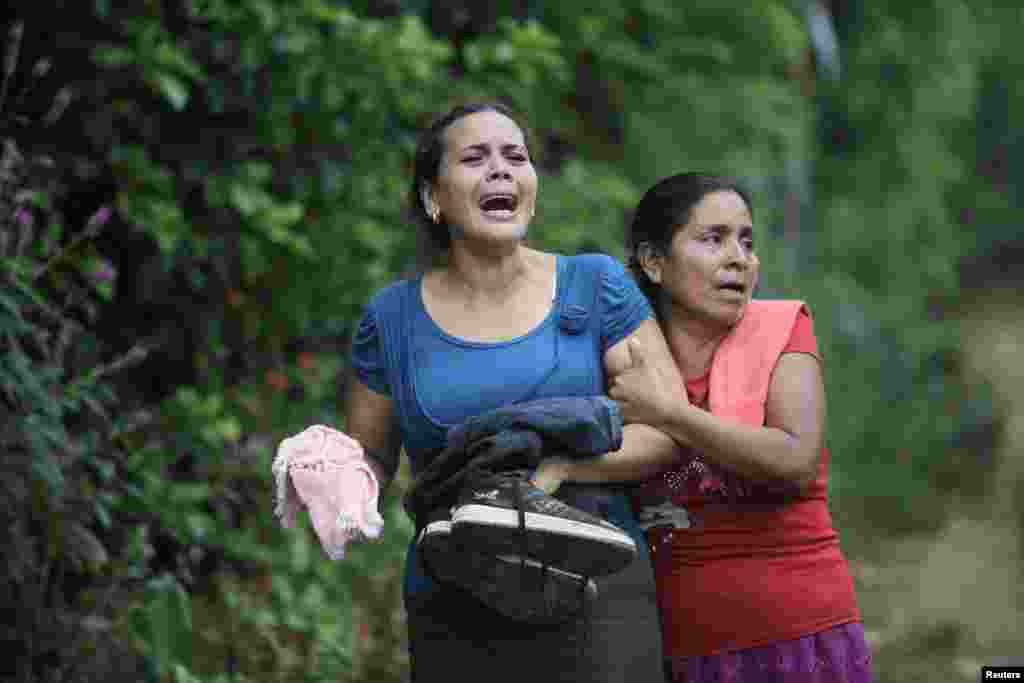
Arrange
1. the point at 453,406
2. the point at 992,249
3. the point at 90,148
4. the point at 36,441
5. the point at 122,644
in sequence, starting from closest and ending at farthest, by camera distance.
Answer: the point at 453,406
the point at 36,441
the point at 122,644
the point at 90,148
the point at 992,249

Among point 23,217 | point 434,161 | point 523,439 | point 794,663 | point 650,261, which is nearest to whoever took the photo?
point 523,439

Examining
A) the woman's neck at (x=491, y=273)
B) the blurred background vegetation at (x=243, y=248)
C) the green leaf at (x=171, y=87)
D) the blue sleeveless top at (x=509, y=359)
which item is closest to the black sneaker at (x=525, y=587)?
the blue sleeveless top at (x=509, y=359)

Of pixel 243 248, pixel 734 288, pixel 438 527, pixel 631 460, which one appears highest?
pixel 243 248

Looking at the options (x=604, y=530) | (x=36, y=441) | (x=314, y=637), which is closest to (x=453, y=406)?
(x=604, y=530)

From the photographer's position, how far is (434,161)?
2850mm

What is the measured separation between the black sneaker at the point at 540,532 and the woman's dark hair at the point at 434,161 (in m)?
0.72

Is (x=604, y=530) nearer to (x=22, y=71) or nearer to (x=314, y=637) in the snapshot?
(x=314, y=637)

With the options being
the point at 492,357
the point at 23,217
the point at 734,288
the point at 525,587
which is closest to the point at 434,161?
the point at 492,357

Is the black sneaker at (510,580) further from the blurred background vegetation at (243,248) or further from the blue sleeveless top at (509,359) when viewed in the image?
the blurred background vegetation at (243,248)

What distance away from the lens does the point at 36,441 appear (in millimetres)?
3756

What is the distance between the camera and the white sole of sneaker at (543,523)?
7.64 ft

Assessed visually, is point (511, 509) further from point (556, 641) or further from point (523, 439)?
point (556, 641)

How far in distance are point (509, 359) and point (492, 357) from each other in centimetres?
3

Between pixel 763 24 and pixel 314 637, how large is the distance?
3544 mm
